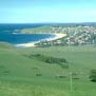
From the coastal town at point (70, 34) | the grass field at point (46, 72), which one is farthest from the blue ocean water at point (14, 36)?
the grass field at point (46, 72)

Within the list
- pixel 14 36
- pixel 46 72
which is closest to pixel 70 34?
pixel 14 36

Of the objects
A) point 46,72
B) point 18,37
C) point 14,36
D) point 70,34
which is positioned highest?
point 70,34

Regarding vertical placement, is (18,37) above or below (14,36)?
below

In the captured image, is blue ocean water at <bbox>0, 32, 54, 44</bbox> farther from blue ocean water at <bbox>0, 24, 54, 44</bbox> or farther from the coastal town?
the coastal town

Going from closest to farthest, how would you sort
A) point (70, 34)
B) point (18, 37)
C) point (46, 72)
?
point (46, 72) < point (70, 34) < point (18, 37)

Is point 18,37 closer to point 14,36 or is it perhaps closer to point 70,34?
point 14,36

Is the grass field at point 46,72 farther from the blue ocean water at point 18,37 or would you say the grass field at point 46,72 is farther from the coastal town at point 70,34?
the blue ocean water at point 18,37

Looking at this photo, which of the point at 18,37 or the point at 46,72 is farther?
the point at 18,37

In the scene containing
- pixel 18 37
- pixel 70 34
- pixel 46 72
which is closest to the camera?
pixel 46 72

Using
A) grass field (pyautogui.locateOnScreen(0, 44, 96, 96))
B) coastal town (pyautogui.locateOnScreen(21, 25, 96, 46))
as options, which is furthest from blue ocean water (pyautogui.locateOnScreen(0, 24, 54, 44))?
grass field (pyautogui.locateOnScreen(0, 44, 96, 96))

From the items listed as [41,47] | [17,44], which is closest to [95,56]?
[41,47]
